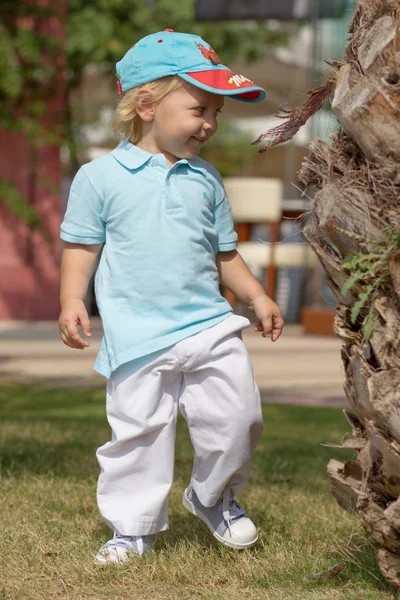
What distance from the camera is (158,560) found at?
306cm

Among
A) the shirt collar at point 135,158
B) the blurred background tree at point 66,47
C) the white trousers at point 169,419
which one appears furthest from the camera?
the blurred background tree at point 66,47

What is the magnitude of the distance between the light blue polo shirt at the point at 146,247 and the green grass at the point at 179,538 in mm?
571

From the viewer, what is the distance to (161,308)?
10.1 feet

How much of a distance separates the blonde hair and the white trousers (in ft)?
2.16

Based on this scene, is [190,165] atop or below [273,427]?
atop

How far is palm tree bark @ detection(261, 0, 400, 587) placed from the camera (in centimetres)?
231

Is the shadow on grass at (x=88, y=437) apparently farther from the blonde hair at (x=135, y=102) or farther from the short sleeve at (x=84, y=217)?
the blonde hair at (x=135, y=102)

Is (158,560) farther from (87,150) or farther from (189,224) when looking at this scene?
(87,150)

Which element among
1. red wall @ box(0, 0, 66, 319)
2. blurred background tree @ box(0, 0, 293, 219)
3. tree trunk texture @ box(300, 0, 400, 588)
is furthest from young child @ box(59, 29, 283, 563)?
red wall @ box(0, 0, 66, 319)

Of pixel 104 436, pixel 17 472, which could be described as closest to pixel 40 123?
pixel 104 436

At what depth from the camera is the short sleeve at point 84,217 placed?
3152 mm

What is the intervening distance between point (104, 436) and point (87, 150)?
10.1 meters

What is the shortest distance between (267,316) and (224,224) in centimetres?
32


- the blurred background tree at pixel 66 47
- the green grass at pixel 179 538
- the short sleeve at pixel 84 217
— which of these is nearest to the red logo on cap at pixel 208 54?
the short sleeve at pixel 84 217
